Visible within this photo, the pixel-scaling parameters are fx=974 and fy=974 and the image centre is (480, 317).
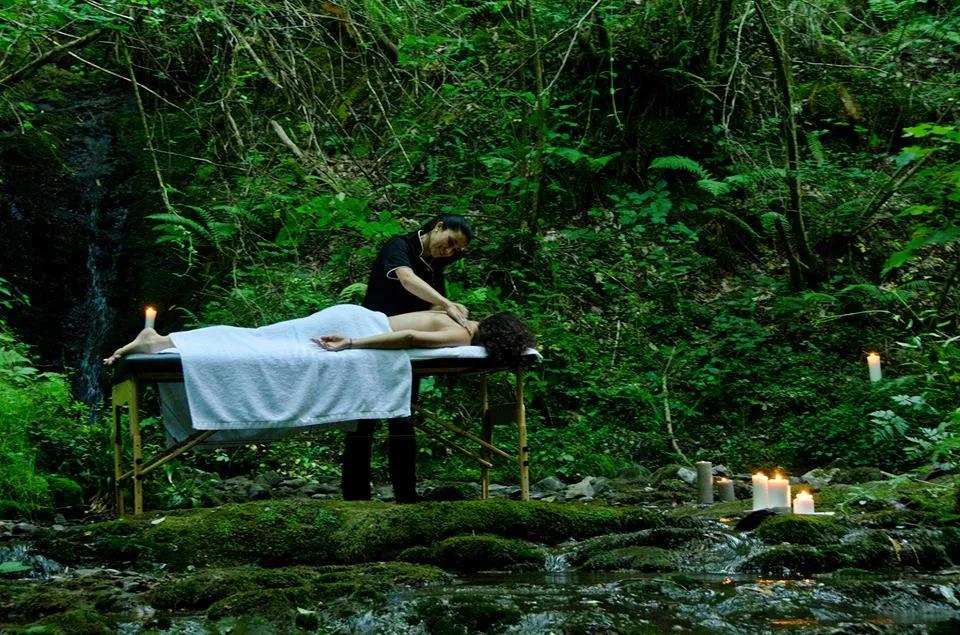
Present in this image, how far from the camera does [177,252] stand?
8984mm

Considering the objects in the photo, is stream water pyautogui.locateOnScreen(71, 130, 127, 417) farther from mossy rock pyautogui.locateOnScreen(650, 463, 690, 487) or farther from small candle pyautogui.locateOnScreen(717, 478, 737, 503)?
small candle pyautogui.locateOnScreen(717, 478, 737, 503)

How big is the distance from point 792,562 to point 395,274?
2603mm

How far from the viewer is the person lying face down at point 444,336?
496 centimetres

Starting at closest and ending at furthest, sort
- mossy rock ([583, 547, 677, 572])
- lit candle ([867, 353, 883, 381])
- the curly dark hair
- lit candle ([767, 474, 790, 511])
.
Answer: mossy rock ([583, 547, 677, 572]), lit candle ([767, 474, 790, 511]), the curly dark hair, lit candle ([867, 353, 883, 381])

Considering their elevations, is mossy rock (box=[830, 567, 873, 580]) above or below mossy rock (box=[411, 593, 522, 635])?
below

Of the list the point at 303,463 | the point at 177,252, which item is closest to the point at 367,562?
the point at 303,463

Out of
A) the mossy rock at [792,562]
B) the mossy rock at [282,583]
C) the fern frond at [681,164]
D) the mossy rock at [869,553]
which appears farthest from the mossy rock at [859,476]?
the fern frond at [681,164]

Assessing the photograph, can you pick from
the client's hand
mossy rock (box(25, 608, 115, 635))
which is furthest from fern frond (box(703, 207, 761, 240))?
mossy rock (box(25, 608, 115, 635))

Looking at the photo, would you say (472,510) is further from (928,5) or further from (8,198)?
(928,5)

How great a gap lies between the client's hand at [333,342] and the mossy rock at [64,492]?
1.76m

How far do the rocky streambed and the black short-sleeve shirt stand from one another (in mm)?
1196

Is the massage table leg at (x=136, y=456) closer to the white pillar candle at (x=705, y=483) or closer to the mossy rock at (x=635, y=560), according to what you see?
the mossy rock at (x=635, y=560)

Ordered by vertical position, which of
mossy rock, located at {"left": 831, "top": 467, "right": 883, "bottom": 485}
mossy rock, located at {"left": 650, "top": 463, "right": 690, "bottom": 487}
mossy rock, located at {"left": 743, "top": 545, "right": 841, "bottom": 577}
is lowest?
mossy rock, located at {"left": 650, "top": 463, "right": 690, "bottom": 487}

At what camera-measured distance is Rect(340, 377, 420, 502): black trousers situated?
16.9 feet
